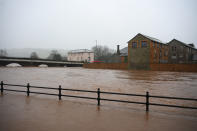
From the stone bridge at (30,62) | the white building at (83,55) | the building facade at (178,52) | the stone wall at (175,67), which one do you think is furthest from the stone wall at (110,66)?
the white building at (83,55)

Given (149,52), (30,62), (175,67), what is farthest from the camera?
(30,62)

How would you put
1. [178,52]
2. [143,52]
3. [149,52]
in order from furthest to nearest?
1. [178,52]
2. [143,52]
3. [149,52]

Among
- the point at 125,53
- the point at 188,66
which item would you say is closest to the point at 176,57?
the point at 188,66

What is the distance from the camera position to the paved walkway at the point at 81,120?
4.59m

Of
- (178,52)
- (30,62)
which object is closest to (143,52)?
(178,52)

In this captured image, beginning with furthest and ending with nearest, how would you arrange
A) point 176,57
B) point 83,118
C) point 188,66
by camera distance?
point 176,57
point 188,66
point 83,118

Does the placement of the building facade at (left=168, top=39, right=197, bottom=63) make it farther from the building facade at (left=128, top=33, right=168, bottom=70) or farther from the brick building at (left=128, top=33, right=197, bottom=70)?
the building facade at (left=128, top=33, right=168, bottom=70)

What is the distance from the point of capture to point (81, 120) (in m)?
5.14

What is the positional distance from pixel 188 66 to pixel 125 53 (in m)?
25.3

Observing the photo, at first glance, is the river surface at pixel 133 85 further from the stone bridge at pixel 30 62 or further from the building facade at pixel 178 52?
the stone bridge at pixel 30 62

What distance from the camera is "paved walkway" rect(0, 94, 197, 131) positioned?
459cm

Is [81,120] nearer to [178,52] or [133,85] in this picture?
[133,85]

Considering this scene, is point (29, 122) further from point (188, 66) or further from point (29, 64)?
point (29, 64)

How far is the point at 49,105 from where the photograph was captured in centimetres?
691
